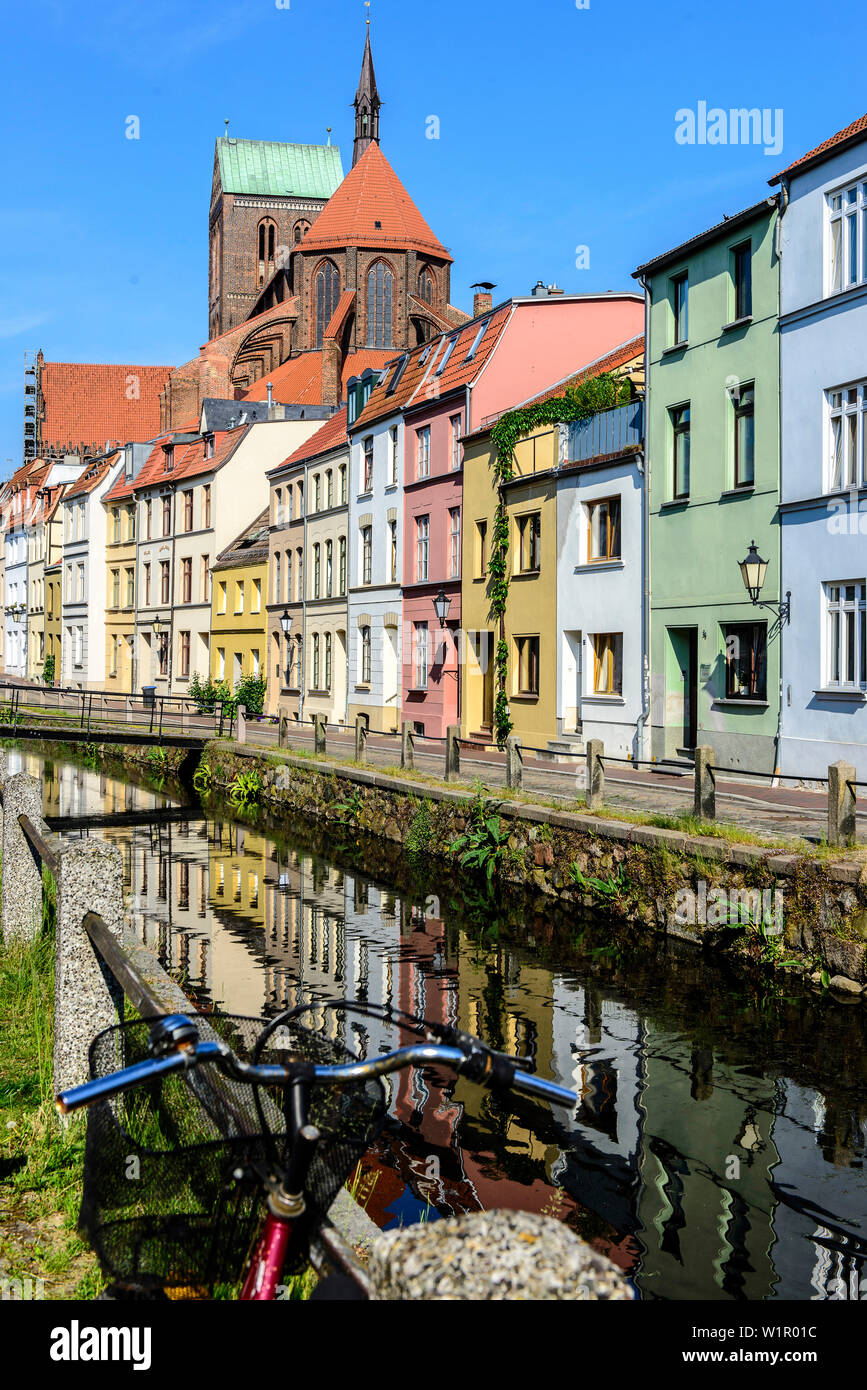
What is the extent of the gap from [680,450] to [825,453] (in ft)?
13.7

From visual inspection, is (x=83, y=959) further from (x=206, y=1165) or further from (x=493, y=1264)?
(x=493, y=1264)

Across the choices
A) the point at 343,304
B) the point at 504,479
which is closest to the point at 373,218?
the point at 343,304

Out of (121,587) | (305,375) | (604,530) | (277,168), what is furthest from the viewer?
(277,168)

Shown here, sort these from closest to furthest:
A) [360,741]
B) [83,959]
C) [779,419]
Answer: [83,959], [779,419], [360,741]

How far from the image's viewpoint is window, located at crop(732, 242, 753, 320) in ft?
67.9

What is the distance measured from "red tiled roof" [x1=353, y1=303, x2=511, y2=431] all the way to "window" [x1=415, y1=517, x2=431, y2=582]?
3217 millimetres

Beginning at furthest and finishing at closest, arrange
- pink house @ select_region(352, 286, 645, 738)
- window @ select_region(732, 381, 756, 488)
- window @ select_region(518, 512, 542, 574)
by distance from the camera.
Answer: pink house @ select_region(352, 286, 645, 738)
window @ select_region(518, 512, 542, 574)
window @ select_region(732, 381, 756, 488)

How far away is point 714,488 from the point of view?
2122cm

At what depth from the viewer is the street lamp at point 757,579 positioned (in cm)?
1945

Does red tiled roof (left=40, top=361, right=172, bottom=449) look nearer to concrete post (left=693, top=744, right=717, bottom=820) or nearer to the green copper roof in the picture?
the green copper roof

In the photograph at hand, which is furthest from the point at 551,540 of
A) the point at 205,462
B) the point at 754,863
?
the point at 205,462

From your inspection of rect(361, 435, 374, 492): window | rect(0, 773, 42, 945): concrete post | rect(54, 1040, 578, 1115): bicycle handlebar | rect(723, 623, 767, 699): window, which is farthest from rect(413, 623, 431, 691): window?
rect(54, 1040, 578, 1115): bicycle handlebar
